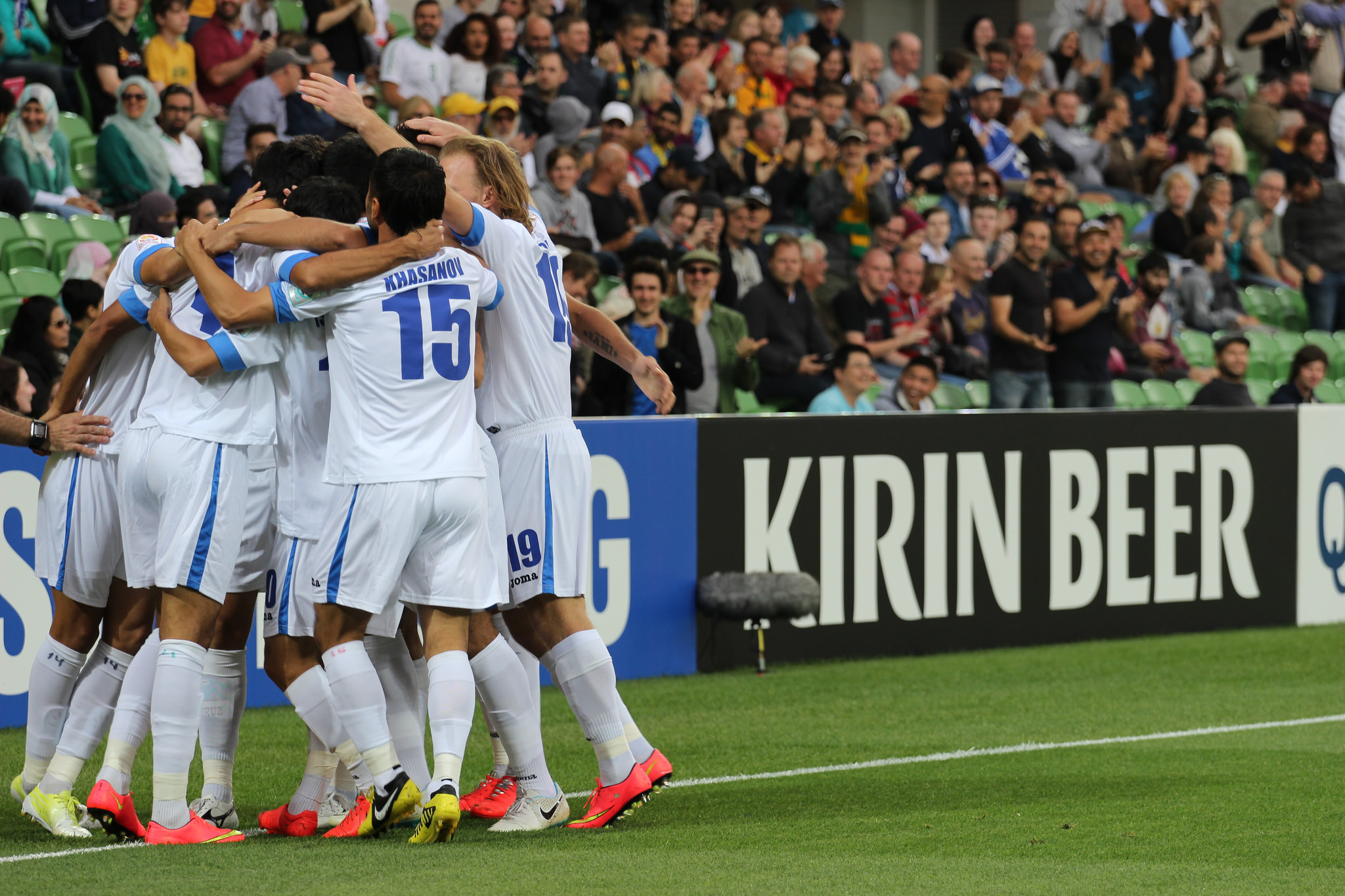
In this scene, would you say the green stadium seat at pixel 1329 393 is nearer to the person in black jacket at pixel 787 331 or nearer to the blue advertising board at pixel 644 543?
the person in black jacket at pixel 787 331

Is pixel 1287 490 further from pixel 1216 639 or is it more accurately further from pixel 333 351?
pixel 333 351

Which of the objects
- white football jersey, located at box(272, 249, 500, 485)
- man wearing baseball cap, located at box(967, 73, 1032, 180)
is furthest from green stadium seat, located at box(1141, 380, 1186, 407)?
white football jersey, located at box(272, 249, 500, 485)

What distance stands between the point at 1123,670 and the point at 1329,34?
1406 cm

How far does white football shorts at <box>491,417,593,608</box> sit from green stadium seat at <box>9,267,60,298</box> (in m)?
5.73

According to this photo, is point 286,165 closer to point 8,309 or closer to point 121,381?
point 121,381

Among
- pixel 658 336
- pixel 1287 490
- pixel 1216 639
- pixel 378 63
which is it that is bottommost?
pixel 1216 639

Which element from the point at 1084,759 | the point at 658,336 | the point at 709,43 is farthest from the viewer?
the point at 709,43

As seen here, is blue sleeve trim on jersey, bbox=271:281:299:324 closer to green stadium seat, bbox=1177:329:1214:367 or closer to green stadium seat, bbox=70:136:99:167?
green stadium seat, bbox=70:136:99:167

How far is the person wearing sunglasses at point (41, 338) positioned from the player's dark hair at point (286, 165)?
409 centimetres

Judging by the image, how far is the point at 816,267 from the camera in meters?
13.4

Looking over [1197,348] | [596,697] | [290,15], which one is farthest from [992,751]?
[290,15]

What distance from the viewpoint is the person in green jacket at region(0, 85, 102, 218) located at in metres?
11.0

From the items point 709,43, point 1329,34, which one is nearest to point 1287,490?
point 709,43

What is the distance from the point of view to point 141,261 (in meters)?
5.34
